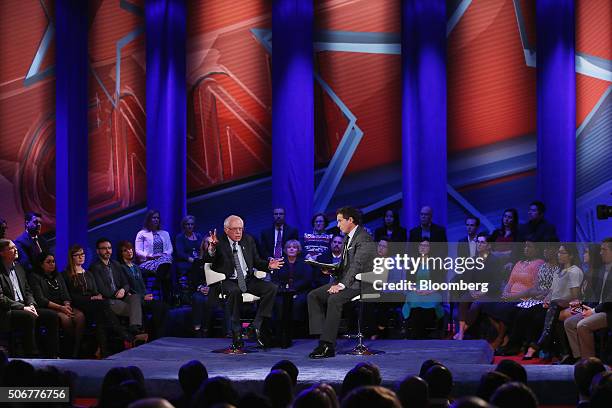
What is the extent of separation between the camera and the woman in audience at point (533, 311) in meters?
7.63

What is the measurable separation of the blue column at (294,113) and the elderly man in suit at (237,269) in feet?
8.42

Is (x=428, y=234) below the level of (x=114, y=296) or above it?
above

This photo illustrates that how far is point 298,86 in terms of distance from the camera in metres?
9.84

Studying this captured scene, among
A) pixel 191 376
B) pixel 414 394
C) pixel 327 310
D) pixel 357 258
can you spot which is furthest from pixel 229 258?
pixel 414 394

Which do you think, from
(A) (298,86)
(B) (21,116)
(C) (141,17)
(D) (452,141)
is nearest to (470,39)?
(D) (452,141)

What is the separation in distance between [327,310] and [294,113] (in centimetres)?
354

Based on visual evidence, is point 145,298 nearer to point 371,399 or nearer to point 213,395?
point 213,395

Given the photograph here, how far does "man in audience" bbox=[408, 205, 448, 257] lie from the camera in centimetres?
871

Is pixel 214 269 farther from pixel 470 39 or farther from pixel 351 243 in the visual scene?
pixel 470 39

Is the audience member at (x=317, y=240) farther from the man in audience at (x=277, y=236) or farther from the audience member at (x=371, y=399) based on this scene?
the audience member at (x=371, y=399)

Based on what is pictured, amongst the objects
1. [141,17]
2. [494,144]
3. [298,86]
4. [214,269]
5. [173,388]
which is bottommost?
[173,388]

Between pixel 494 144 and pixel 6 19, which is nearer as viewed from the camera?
pixel 494 144

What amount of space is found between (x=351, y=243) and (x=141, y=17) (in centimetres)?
493

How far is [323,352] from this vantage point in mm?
6668
